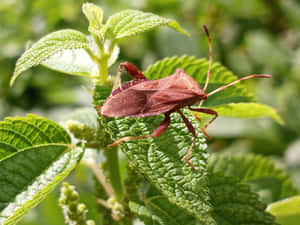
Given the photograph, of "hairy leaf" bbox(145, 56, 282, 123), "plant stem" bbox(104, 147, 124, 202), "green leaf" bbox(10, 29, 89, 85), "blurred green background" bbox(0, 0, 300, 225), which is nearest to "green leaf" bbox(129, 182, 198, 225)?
"plant stem" bbox(104, 147, 124, 202)

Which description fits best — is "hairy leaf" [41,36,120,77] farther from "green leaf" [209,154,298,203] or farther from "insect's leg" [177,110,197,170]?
"green leaf" [209,154,298,203]

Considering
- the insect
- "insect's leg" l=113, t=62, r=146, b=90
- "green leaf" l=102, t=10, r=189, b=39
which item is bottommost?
the insect

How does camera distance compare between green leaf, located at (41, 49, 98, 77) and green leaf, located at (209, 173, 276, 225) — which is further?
green leaf, located at (41, 49, 98, 77)

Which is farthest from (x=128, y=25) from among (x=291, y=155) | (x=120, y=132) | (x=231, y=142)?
(x=231, y=142)

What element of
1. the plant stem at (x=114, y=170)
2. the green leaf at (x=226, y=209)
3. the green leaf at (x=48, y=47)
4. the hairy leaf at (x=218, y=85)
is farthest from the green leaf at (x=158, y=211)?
the green leaf at (x=48, y=47)

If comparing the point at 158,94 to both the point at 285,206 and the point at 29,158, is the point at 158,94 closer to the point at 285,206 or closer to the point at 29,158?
the point at 29,158

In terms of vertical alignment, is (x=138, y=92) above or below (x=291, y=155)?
above

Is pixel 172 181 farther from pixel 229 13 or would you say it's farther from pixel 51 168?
pixel 229 13
